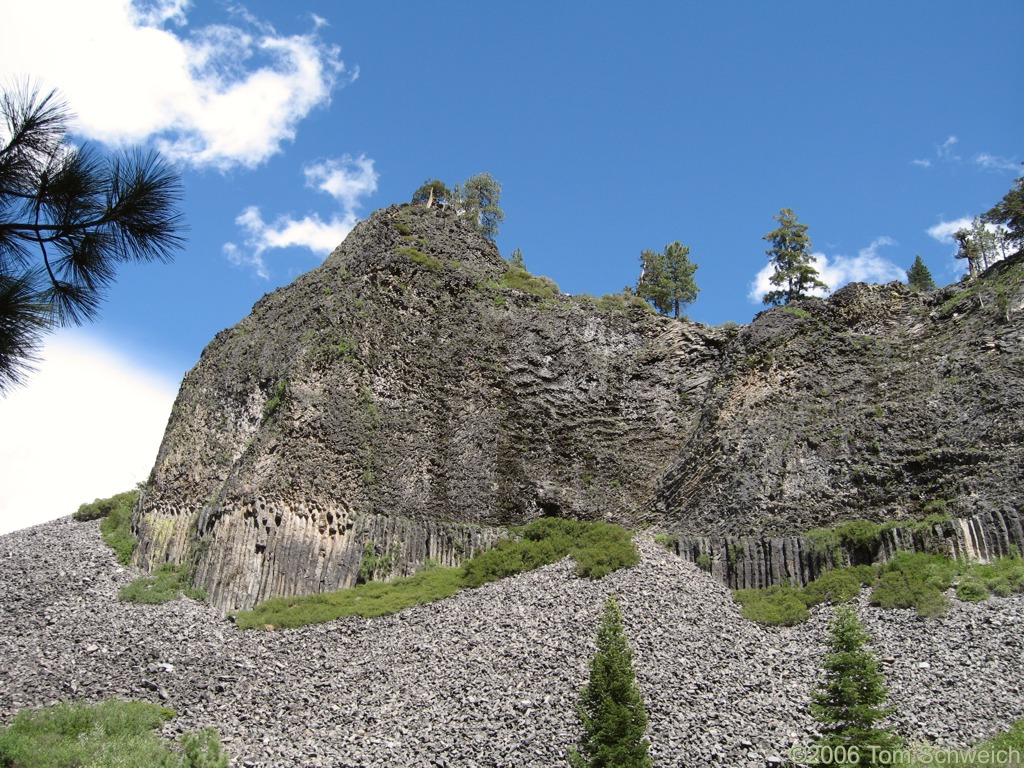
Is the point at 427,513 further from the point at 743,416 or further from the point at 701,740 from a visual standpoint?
the point at 701,740

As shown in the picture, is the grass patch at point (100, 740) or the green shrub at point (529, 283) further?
the green shrub at point (529, 283)

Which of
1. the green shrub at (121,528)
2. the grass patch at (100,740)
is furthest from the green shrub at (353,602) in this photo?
the green shrub at (121,528)

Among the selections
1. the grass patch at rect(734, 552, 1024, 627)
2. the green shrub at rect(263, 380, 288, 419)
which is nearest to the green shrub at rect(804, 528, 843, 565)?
the grass patch at rect(734, 552, 1024, 627)

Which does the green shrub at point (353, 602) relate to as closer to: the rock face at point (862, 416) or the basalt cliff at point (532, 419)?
the basalt cliff at point (532, 419)

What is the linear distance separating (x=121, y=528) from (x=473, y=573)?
1846cm

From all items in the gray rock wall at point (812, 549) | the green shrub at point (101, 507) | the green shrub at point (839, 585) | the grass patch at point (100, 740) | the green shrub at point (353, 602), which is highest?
the green shrub at point (101, 507)

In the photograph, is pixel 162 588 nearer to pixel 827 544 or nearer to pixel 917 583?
pixel 827 544

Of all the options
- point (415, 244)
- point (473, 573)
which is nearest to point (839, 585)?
point (473, 573)

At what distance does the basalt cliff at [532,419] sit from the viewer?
3184cm

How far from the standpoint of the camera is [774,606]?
27.5 meters

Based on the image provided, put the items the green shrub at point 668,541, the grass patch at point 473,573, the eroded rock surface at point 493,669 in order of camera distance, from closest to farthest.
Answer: the eroded rock surface at point 493,669 < the grass patch at point 473,573 < the green shrub at point 668,541

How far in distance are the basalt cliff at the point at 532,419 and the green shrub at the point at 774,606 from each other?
5.57 feet

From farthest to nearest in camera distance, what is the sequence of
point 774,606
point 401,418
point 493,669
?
1. point 401,418
2. point 774,606
3. point 493,669

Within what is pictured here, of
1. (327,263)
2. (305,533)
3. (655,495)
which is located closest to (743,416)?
(655,495)
